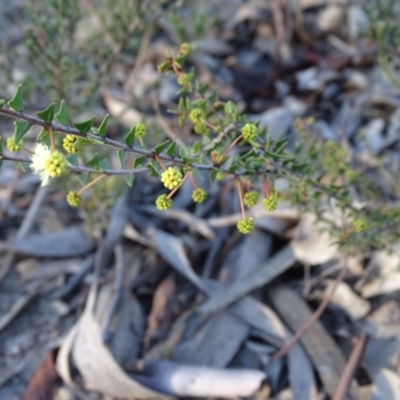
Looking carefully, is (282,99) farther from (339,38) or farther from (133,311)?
A: (133,311)

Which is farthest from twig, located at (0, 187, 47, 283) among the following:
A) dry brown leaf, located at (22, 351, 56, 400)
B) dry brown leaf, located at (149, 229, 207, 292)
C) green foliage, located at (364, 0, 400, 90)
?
green foliage, located at (364, 0, 400, 90)

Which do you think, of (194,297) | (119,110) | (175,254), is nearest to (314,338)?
(194,297)

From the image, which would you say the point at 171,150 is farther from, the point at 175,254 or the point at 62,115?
the point at 175,254

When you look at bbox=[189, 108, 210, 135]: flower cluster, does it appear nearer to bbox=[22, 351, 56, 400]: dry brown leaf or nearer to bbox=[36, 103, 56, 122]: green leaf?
bbox=[36, 103, 56, 122]: green leaf

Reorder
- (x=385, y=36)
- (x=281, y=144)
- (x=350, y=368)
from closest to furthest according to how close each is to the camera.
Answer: (x=281, y=144) → (x=350, y=368) → (x=385, y=36)

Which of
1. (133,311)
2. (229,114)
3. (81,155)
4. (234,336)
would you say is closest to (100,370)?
(133,311)

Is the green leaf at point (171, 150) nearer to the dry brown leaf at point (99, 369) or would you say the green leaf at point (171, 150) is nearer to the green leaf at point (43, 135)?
the green leaf at point (43, 135)
